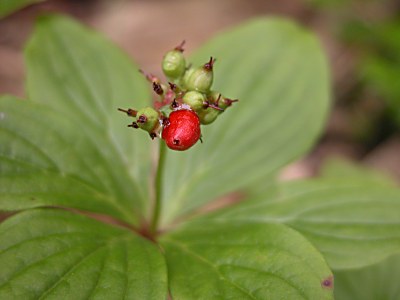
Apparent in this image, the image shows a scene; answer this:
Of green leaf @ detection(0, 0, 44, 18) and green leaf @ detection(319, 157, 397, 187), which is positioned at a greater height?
green leaf @ detection(0, 0, 44, 18)

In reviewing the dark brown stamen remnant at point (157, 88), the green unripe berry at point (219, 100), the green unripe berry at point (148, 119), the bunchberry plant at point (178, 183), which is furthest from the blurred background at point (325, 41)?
the green unripe berry at point (148, 119)

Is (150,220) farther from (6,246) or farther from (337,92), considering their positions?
(337,92)

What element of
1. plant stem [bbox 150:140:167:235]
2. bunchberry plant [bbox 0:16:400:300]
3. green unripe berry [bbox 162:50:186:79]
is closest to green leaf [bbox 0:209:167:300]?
bunchberry plant [bbox 0:16:400:300]

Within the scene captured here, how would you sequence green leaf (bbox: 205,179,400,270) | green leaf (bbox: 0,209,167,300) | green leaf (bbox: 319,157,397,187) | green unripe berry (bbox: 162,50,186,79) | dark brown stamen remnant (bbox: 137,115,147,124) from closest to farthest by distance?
1. green leaf (bbox: 0,209,167,300)
2. dark brown stamen remnant (bbox: 137,115,147,124)
3. green unripe berry (bbox: 162,50,186,79)
4. green leaf (bbox: 205,179,400,270)
5. green leaf (bbox: 319,157,397,187)

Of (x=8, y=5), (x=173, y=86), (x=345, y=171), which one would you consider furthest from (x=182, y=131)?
(x=345, y=171)

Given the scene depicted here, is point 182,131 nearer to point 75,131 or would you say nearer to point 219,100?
point 219,100

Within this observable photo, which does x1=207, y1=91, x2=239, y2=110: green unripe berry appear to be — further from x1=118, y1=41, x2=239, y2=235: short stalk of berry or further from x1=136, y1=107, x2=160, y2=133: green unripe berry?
x1=136, y1=107, x2=160, y2=133: green unripe berry

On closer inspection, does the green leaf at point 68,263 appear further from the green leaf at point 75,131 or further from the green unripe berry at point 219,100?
the green unripe berry at point 219,100
